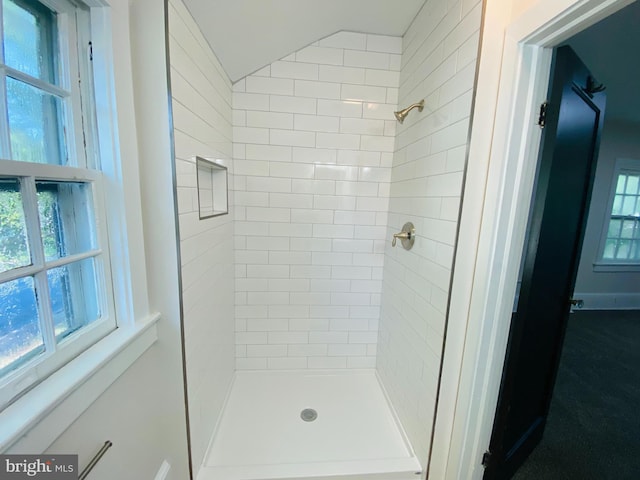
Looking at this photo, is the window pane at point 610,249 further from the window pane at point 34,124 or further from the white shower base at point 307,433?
the window pane at point 34,124

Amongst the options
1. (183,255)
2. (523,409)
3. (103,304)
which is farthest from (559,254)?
(103,304)

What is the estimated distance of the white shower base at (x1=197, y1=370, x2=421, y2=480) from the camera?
54.4 inches

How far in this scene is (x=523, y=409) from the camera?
4.32 feet

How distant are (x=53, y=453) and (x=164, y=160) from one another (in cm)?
92

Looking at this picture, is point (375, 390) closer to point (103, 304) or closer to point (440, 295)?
point (440, 295)

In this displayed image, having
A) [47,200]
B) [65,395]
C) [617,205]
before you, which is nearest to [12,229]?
[47,200]

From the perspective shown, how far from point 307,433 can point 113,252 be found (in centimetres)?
153

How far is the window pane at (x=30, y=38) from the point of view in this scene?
0.62 meters

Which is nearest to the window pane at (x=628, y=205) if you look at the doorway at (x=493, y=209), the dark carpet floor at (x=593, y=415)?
the dark carpet floor at (x=593, y=415)

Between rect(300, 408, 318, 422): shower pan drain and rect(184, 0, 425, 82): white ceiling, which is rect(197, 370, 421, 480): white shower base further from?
rect(184, 0, 425, 82): white ceiling

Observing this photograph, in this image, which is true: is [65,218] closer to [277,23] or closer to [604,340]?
[277,23]

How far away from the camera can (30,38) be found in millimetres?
673

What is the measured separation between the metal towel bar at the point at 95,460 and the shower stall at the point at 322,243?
0.37m

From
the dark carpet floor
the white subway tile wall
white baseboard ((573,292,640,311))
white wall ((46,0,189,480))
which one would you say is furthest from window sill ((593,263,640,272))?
white wall ((46,0,189,480))
